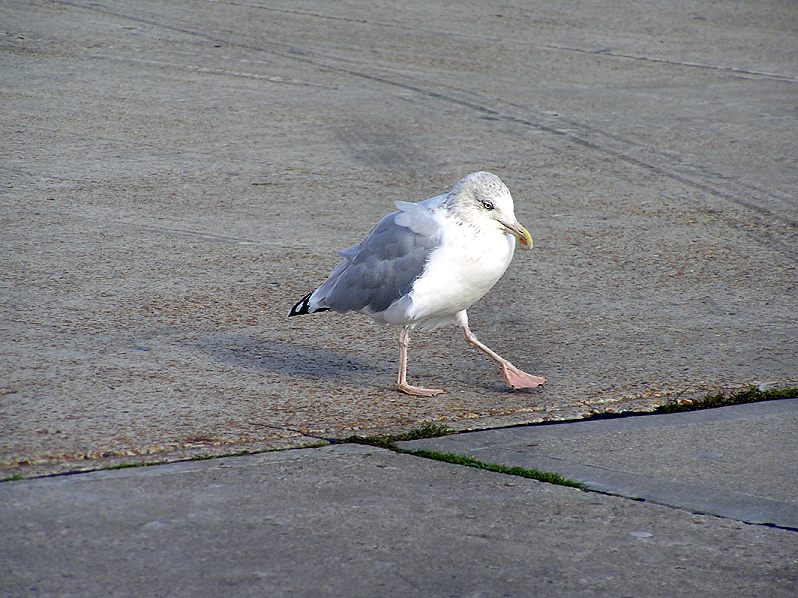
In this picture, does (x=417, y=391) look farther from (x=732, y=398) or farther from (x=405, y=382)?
(x=732, y=398)

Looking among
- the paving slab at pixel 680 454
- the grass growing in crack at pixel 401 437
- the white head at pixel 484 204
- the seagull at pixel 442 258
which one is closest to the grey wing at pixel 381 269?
the seagull at pixel 442 258

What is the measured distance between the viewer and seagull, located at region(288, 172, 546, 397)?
532cm

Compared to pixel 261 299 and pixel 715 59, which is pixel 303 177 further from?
pixel 715 59

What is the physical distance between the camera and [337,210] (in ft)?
27.3

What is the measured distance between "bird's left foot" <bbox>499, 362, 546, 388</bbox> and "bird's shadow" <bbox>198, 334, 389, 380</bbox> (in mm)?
640

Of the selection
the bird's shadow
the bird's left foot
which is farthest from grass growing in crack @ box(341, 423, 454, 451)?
the bird's shadow

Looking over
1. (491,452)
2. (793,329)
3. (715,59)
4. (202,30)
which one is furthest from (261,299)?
(715,59)

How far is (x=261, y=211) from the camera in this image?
826 centimetres

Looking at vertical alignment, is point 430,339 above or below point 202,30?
below

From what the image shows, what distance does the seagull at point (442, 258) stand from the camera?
5.32 m

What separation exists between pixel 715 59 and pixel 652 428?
1020 centimetres

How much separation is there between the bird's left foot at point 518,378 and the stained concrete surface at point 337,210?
0.08m

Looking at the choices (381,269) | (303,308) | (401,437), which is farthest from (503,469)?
(303,308)

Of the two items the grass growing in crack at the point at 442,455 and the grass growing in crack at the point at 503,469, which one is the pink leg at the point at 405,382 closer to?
the grass growing in crack at the point at 442,455
